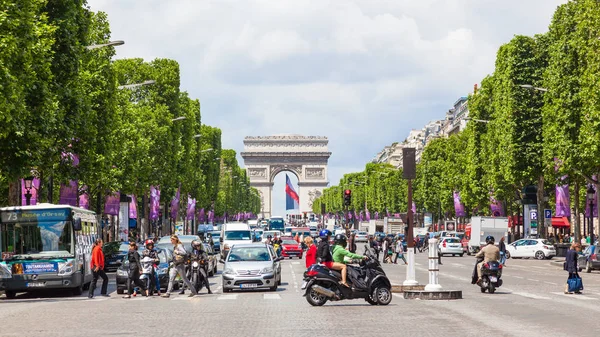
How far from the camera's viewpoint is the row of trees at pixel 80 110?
35.0 meters

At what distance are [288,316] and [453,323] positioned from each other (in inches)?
161

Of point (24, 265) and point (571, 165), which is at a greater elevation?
point (571, 165)

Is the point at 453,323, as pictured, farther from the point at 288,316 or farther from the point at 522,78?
the point at 522,78

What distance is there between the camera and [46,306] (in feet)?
100

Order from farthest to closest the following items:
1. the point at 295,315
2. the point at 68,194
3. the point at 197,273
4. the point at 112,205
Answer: the point at 112,205 → the point at 68,194 → the point at 197,273 → the point at 295,315

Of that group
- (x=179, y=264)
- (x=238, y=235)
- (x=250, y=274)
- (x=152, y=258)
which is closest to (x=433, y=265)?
(x=250, y=274)

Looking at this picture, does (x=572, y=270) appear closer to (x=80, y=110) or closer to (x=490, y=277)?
(x=490, y=277)

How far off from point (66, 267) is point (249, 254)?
19.6 ft

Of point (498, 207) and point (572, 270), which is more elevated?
point (498, 207)

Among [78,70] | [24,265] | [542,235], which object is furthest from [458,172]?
[24,265]

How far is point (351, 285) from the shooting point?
1115 inches

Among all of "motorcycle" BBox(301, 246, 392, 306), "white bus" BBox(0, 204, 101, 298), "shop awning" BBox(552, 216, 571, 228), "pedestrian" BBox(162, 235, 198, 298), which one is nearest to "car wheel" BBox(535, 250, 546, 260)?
"shop awning" BBox(552, 216, 571, 228)

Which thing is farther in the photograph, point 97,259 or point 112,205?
point 112,205

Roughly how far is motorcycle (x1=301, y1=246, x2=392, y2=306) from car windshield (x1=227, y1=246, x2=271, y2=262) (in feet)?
32.8
